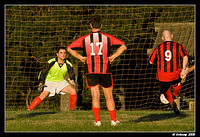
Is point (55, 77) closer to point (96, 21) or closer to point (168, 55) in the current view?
point (96, 21)

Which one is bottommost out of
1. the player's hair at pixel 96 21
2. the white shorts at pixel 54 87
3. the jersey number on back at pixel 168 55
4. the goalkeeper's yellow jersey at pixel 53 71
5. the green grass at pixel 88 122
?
the green grass at pixel 88 122

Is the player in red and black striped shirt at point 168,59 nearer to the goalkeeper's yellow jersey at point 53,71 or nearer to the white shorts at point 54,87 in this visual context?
the goalkeeper's yellow jersey at point 53,71

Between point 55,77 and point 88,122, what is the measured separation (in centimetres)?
165

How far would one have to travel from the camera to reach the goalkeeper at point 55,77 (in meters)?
11.1

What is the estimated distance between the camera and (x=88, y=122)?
10406mm

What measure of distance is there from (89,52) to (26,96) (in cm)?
1270

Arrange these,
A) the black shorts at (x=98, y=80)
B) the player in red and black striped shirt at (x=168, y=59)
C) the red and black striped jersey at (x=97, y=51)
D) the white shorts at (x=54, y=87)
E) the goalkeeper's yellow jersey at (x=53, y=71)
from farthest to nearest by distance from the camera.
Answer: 1. the white shorts at (x=54, y=87)
2. the goalkeeper's yellow jersey at (x=53, y=71)
3. the player in red and black striped shirt at (x=168, y=59)
4. the black shorts at (x=98, y=80)
5. the red and black striped jersey at (x=97, y=51)

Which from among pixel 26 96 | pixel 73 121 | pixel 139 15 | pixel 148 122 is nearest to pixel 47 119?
pixel 73 121

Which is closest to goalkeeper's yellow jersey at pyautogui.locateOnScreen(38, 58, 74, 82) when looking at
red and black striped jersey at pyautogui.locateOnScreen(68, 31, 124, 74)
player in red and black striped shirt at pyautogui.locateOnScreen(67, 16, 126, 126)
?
player in red and black striped shirt at pyautogui.locateOnScreen(67, 16, 126, 126)

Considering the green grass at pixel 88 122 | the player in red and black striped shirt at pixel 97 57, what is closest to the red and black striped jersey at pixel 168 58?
the green grass at pixel 88 122

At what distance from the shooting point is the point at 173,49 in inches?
413

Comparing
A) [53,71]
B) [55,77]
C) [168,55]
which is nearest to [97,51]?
[168,55]

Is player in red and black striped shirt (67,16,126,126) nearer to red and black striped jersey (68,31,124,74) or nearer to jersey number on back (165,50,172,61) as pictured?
red and black striped jersey (68,31,124,74)

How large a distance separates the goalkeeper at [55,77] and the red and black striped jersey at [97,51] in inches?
72.7
